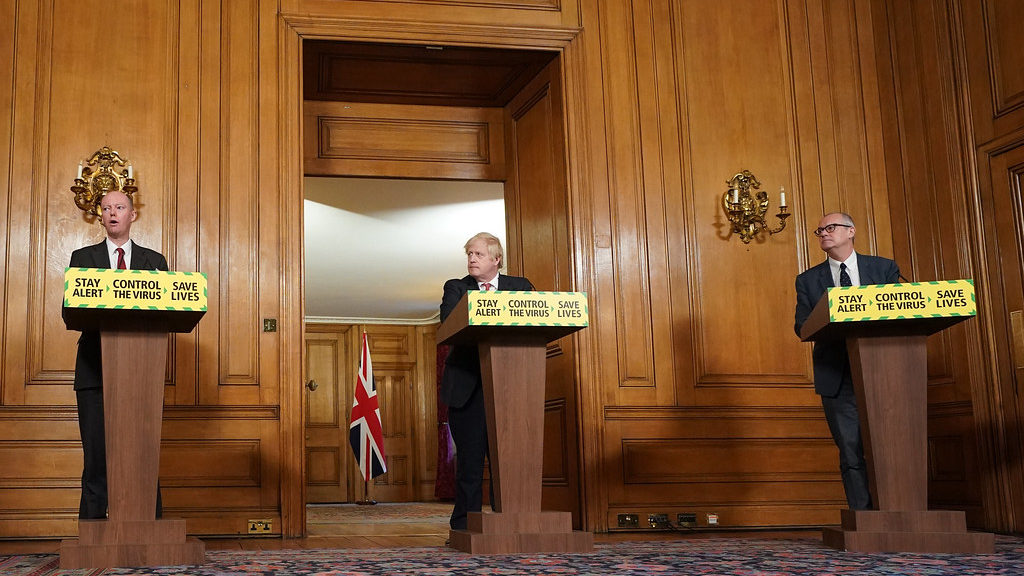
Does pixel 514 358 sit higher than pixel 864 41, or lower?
lower

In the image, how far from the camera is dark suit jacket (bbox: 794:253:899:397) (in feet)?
13.2

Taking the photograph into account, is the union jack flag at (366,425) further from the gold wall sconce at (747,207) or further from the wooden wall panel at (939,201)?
the wooden wall panel at (939,201)

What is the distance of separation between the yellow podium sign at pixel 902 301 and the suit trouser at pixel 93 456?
2.47m

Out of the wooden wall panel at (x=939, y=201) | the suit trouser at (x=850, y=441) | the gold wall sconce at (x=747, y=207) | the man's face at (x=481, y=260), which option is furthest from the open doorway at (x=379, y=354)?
the suit trouser at (x=850, y=441)

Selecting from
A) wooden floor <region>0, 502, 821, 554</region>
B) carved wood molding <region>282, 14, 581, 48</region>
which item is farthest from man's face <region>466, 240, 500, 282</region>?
carved wood molding <region>282, 14, 581, 48</region>

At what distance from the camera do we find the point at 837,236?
409 centimetres

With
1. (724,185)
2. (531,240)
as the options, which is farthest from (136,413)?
(724,185)

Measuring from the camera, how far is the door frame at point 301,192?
16.7ft

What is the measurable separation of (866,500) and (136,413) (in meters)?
2.65

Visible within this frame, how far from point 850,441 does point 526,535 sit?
4.36 ft

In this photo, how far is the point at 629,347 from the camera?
17.9 feet

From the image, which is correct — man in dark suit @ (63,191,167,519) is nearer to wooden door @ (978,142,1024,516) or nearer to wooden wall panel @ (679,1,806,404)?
wooden wall panel @ (679,1,806,404)

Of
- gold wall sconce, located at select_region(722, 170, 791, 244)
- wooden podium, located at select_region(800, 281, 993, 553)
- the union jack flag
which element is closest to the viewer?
wooden podium, located at select_region(800, 281, 993, 553)

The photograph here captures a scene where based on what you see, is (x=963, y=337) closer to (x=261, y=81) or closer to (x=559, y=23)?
(x=559, y=23)
